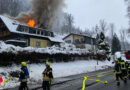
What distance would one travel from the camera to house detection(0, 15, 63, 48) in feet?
92.6

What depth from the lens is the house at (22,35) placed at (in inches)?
1111

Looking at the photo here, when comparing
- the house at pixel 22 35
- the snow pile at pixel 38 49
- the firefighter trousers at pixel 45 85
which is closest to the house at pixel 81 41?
the house at pixel 22 35

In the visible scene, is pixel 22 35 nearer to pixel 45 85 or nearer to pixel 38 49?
pixel 38 49

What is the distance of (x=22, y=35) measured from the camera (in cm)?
2927

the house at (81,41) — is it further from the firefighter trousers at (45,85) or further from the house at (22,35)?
the firefighter trousers at (45,85)

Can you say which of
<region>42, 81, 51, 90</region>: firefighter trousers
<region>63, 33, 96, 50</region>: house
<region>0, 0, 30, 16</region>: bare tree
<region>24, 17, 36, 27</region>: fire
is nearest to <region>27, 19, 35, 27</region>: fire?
<region>24, 17, 36, 27</region>: fire

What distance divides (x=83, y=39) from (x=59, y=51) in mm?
25843

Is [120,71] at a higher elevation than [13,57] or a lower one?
lower

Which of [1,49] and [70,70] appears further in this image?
[70,70]

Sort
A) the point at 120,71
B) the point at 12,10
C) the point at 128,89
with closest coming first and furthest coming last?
the point at 128,89, the point at 120,71, the point at 12,10

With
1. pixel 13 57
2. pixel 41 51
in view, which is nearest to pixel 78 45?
pixel 41 51

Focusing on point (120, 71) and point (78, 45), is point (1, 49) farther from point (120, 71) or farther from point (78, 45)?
point (78, 45)

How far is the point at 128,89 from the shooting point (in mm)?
8164

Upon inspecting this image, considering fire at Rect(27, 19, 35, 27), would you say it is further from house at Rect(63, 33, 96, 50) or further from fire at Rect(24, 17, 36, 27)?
house at Rect(63, 33, 96, 50)
